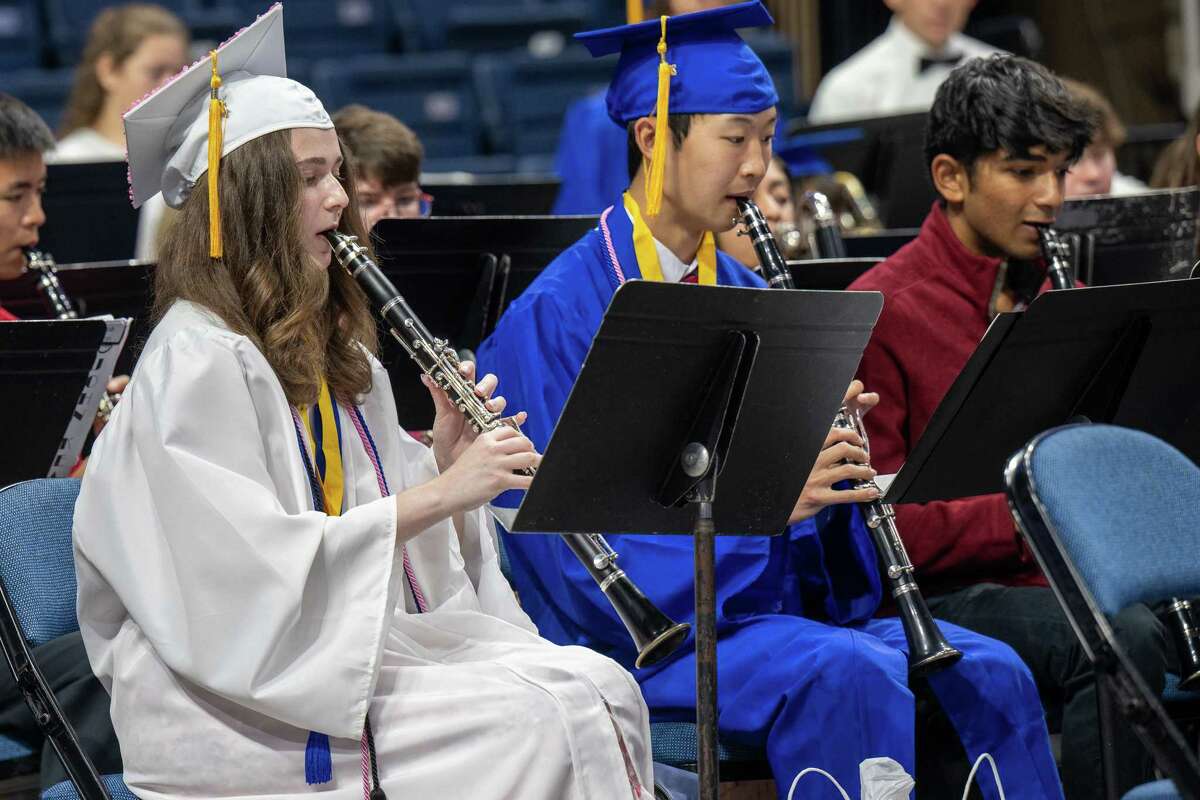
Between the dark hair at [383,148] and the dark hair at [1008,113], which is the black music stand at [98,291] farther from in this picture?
the dark hair at [1008,113]

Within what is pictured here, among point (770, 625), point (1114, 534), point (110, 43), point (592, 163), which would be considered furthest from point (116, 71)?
point (1114, 534)

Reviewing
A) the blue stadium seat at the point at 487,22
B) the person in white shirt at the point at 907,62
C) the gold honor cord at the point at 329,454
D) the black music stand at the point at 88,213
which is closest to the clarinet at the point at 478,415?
the gold honor cord at the point at 329,454

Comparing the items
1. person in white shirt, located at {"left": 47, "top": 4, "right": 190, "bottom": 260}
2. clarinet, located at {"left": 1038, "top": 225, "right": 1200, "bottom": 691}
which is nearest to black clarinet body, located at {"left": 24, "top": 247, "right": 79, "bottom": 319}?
person in white shirt, located at {"left": 47, "top": 4, "right": 190, "bottom": 260}

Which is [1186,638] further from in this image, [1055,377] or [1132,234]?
[1132,234]

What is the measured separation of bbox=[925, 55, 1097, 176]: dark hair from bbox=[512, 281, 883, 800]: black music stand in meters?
1.28

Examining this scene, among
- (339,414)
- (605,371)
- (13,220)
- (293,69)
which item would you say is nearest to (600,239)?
(339,414)

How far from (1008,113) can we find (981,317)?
1.49ft

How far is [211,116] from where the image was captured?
9.19 ft

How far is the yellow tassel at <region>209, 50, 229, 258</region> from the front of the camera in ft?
9.07

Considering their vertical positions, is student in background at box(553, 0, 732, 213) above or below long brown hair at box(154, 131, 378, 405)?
below

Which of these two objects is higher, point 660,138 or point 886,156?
point 660,138

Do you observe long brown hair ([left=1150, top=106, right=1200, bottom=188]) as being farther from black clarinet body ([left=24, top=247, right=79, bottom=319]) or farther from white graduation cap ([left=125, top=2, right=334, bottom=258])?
black clarinet body ([left=24, top=247, right=79, bottom=319])

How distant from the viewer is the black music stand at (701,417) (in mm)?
2398

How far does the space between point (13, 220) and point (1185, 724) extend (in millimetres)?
2817
